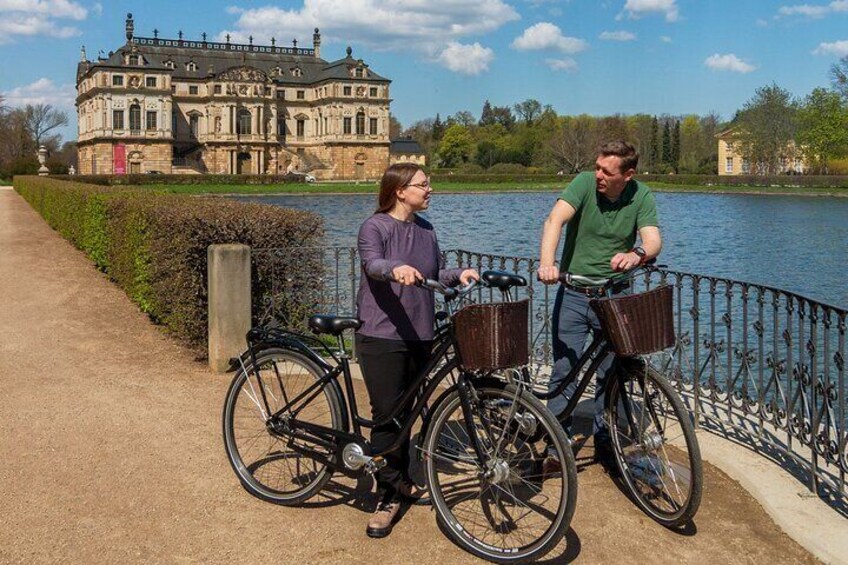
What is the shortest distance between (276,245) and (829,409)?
518 cm

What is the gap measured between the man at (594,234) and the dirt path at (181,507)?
0.77 m

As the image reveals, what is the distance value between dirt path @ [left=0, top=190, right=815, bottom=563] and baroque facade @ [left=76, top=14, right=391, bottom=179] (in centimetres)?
9961

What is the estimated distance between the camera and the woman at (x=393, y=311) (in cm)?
421

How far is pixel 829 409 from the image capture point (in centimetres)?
469

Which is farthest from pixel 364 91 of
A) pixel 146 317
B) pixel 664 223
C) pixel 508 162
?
pixel 146 317

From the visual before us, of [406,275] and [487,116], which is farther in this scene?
[487,116]

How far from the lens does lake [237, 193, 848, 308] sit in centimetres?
2034

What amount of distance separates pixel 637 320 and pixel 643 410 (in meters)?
0.60

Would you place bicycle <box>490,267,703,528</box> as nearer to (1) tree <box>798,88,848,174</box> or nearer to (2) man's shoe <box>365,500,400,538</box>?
(2) man's shoe <box>365,500,400,538</box>

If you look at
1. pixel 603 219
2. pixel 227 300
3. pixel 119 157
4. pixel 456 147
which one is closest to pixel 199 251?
→ pixel 227 300

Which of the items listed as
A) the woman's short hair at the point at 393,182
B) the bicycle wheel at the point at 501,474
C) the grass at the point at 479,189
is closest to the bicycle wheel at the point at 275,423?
the bicycle wheel at the point at 501,474

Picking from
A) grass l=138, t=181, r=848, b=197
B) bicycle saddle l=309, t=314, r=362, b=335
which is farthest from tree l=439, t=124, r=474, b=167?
bicycle saddle l=309, t=314, r=362, b=335

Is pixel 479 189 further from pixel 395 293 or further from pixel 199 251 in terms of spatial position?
pixel 395 293

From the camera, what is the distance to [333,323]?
165 inches
